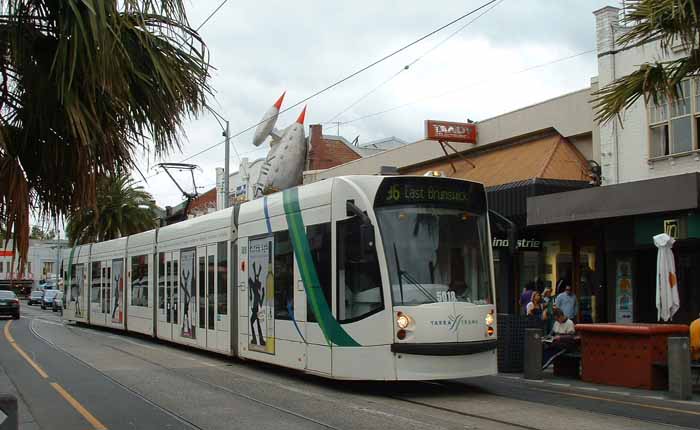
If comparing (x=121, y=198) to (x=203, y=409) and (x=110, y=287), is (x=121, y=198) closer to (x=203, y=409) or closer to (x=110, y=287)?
(x=110, y=287)

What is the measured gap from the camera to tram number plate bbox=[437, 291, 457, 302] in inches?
446

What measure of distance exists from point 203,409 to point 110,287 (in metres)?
17.3

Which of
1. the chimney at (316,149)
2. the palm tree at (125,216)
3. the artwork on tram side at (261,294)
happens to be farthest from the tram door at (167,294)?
the palm tree at (125,216)

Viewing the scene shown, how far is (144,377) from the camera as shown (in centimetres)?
1405

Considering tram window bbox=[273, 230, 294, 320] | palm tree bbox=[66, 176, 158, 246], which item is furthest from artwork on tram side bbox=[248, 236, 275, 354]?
palm tree bbox=[66, 176, 158, 246]

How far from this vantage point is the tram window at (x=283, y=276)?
13.3 m

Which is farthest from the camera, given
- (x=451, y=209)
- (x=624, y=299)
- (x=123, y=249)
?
(x=123, y=249)

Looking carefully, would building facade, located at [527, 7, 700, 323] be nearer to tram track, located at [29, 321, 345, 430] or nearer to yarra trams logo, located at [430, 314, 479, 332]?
yarra trams logo, located at [430, 314, 479, 332]

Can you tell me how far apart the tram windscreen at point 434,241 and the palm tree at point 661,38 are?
2483mm

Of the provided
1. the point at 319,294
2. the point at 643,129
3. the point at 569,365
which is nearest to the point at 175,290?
the point at 319,294

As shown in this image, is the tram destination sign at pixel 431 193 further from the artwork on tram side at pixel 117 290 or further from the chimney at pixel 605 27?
the artwork on tram side at pixel 117 290

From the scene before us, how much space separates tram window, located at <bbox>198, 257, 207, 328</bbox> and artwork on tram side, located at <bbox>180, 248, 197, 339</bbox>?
37 cm

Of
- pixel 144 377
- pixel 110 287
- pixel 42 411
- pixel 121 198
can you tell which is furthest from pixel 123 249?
Answer: pixel 121 198

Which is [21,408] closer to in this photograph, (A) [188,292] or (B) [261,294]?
(B) [261,294]
